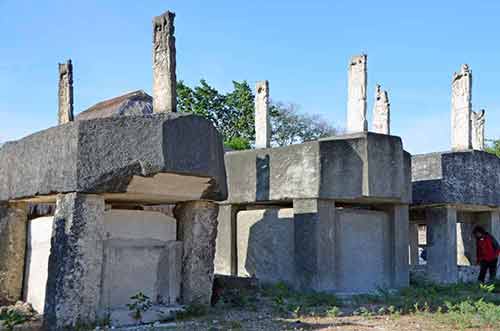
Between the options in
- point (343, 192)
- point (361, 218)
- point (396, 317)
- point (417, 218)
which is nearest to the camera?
point (396, 317)

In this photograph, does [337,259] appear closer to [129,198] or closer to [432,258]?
[432,258]

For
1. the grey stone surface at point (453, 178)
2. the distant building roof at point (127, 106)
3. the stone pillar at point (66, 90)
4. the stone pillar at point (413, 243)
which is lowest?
the stone pillar at point (413, 243)

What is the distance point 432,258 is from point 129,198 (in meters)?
7.42

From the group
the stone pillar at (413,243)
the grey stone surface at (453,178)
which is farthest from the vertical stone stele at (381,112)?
the stone pillar at (413,243)

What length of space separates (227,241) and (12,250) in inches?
177

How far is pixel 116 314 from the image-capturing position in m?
7.55

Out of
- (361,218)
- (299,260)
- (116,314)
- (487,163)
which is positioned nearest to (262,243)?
(299,260)

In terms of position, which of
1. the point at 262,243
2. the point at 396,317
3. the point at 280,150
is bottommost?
the point at 396,317

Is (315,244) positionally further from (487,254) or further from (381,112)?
(487,254)

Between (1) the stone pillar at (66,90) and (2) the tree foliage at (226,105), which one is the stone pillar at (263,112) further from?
(2) the tree foliage at (226,105)

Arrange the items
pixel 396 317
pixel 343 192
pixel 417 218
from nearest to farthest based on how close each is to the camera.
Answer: pixel 396 317, pixel 343 192, pixel 417 218

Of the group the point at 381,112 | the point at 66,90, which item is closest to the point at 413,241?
the point at 381,112

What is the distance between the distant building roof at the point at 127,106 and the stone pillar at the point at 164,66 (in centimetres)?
904

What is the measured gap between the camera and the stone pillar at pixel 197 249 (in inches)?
329
